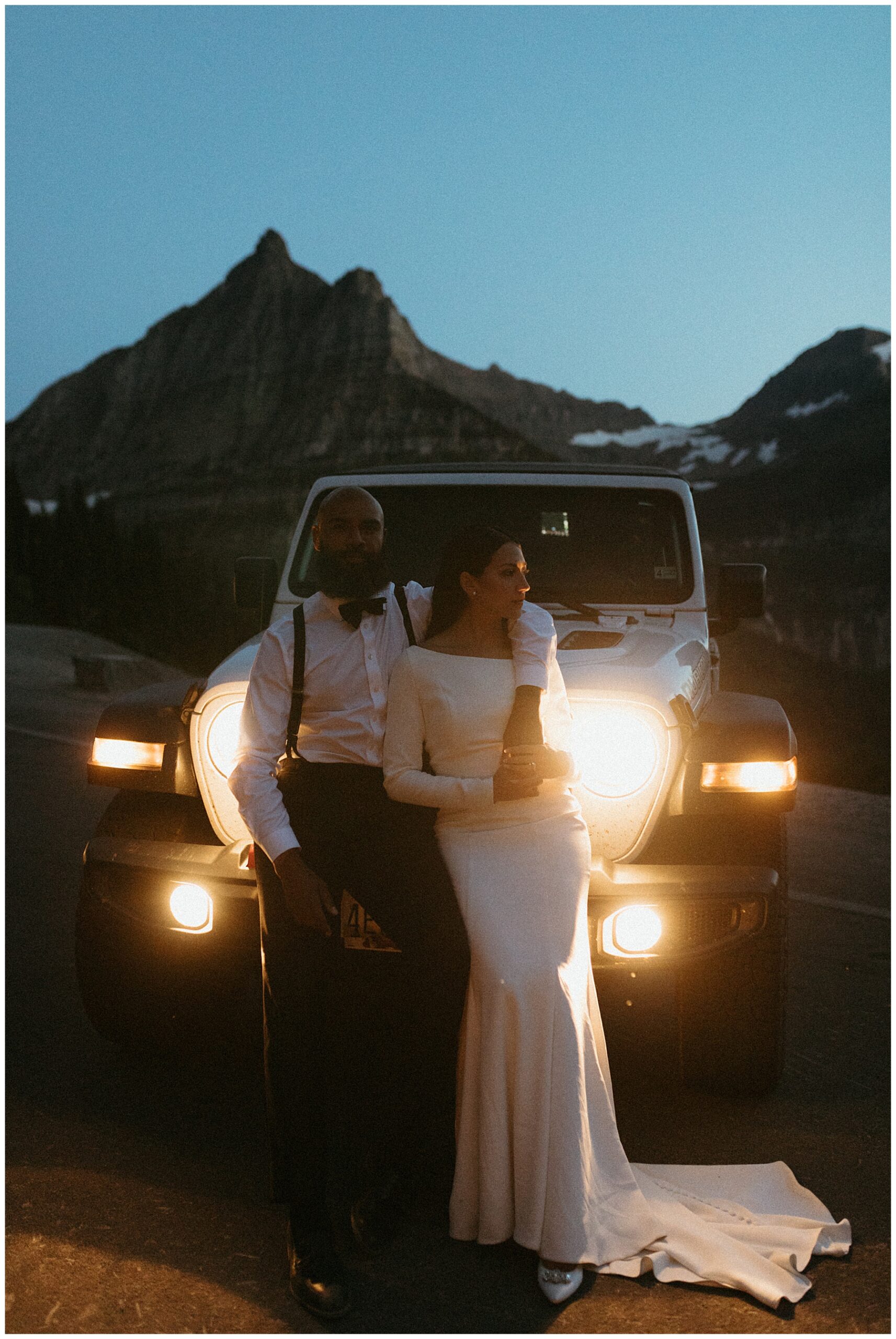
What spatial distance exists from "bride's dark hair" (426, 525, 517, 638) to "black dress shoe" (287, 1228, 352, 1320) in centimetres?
157

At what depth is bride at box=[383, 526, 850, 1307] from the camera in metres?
2.90

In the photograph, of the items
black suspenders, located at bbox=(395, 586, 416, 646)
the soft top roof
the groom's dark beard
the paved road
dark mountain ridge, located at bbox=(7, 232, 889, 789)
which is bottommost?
the paved road

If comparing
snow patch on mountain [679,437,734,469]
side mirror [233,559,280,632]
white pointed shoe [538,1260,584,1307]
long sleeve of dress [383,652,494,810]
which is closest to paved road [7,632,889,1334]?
white pointed shoe [538,1260,584,1307]

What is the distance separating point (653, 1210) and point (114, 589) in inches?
4271

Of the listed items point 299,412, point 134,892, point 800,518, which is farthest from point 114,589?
point 134,892

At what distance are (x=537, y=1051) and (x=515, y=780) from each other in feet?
2.18

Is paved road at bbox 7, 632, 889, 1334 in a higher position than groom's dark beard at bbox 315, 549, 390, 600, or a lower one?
lower

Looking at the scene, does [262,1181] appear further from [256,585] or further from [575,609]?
[256,585]

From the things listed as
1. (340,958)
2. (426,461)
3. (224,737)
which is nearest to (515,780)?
(340,958)

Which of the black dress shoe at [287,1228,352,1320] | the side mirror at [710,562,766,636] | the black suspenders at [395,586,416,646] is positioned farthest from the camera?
the side mirror at [710,562,766,636]

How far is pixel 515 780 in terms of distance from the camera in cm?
303

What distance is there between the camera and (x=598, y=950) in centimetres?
335

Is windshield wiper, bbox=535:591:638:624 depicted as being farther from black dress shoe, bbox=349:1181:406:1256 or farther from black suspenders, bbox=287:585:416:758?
black dress shoe, bbox=349:1181:406:1256

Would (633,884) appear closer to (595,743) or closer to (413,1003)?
(595,743)
